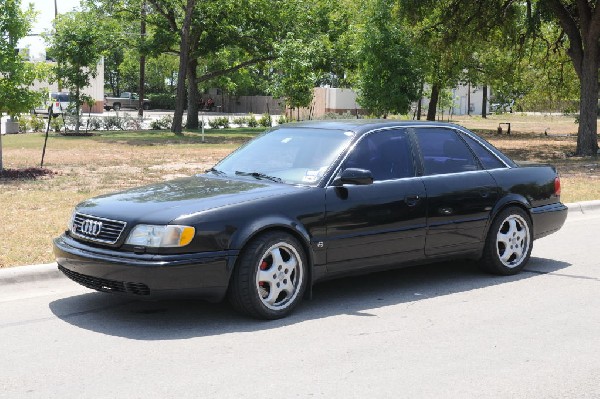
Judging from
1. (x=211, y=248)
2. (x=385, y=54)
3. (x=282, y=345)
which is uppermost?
(x=385, y=54)

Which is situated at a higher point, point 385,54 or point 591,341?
point 385,54

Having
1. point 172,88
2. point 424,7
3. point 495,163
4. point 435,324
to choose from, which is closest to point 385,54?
point 424,7

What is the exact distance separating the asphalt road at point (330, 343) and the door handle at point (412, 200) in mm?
834

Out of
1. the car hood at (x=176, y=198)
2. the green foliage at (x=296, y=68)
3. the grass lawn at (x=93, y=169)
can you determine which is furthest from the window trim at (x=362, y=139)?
the green foliage at (x=296, y=68)

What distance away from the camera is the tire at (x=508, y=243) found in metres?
7.96

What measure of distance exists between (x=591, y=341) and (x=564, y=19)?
2013 cm

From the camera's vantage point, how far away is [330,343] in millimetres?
5871

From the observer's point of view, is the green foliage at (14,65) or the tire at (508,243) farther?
the green foliage at (14,65)

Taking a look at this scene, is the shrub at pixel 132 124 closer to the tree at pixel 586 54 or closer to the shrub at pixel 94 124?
the shrub at pixel 94 124

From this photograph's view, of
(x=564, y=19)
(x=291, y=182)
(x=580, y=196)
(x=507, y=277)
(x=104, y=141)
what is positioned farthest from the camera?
(x=104, y=141)

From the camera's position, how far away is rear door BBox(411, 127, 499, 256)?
24.5 feet

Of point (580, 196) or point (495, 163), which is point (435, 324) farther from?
point (580, 196)

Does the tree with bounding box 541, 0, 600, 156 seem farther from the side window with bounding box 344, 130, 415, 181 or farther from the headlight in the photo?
the headlight

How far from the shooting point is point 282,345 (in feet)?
19.1
